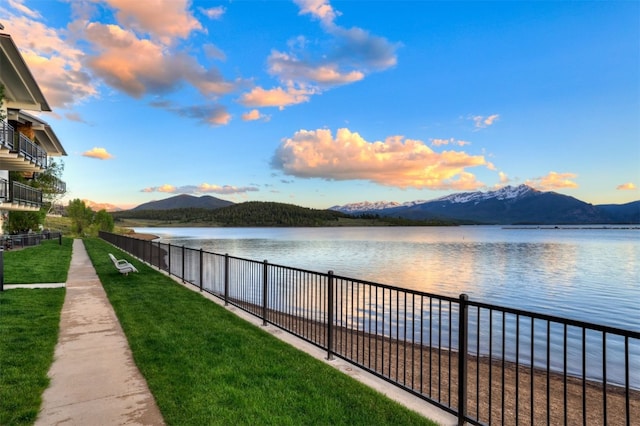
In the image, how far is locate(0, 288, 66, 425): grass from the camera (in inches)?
165

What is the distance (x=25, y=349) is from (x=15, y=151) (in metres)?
23.8

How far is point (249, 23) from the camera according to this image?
1875cm

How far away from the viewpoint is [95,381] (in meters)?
4.94

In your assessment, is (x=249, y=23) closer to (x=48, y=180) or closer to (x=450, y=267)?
(x=450, y=267)

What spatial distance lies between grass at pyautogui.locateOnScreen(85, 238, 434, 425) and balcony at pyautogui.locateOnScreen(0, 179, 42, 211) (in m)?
23.4

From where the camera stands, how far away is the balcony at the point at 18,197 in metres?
25.3

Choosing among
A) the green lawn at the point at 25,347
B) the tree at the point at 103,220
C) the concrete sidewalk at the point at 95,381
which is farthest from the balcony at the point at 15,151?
the tree at the point at 103,220

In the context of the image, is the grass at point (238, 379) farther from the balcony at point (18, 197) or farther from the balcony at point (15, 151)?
the balcony at point (18, 197)

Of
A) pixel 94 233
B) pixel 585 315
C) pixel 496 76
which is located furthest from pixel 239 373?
pixel 94 233

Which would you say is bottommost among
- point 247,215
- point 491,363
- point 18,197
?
point 491,363

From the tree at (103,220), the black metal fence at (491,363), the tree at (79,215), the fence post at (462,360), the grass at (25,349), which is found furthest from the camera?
the tree at (103,220)

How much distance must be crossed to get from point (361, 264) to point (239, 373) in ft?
96.5

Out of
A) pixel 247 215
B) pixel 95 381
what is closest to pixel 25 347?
pixel 95 381

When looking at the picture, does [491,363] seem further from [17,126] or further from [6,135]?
[17,126]
